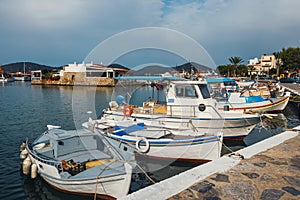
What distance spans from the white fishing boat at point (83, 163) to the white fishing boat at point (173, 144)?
949 mm

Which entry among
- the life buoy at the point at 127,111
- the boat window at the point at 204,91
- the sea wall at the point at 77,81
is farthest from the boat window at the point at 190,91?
the sea wall at the point at 77,81

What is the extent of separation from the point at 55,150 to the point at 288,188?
6836 millimetres

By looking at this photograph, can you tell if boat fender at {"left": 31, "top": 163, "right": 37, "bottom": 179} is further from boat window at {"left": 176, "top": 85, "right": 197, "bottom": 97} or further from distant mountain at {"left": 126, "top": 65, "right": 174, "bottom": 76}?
boat window at {"left": 176, "top": 85, "right": 197, "bottom": 97}

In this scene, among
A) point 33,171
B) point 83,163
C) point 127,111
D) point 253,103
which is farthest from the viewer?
point 253,103

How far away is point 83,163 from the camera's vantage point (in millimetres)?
6941

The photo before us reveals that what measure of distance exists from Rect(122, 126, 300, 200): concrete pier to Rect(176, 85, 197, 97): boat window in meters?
6.01

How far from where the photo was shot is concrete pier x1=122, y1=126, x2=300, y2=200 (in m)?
3.03

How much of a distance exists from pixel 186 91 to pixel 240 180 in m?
7.38

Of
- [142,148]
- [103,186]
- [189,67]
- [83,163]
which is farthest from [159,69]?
[103,186]

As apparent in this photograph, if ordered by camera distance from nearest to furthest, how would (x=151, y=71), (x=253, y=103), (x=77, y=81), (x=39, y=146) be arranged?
(x=39, y=146) < (x=151, y=71) < (x=253, y=103) < (x=77, y=81)

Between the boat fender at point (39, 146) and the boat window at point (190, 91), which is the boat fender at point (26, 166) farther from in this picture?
the boat window at point (190, 91)

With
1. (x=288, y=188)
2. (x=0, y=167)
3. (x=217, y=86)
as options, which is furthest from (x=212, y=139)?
(x=217, y=86)

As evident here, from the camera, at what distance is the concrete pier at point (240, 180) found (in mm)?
3029

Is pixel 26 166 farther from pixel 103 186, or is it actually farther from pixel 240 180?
pixel 240 180
